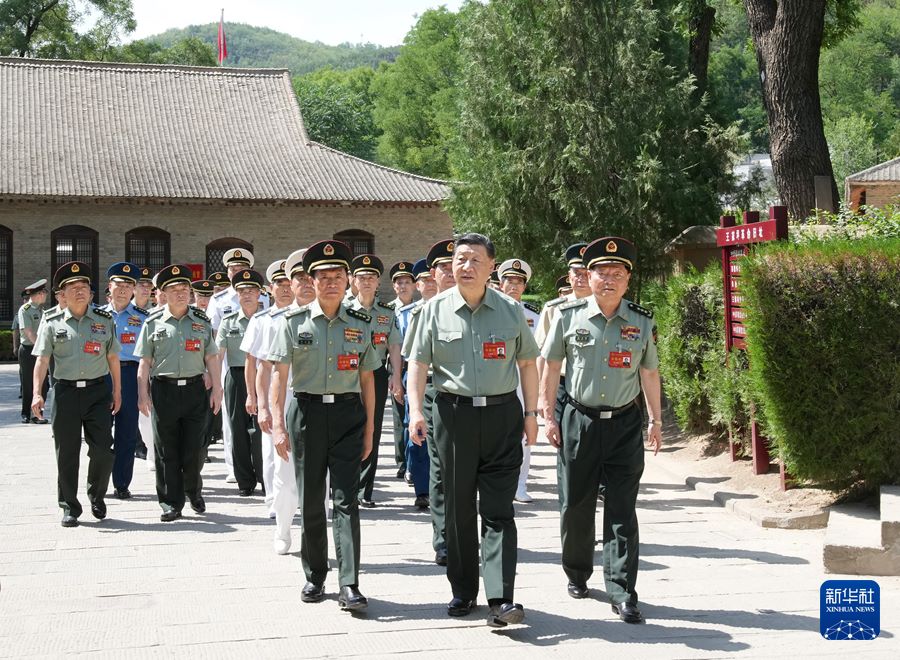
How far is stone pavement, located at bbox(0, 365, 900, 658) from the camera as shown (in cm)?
553

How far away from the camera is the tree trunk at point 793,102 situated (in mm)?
14336

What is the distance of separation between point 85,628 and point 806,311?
557 centimetres

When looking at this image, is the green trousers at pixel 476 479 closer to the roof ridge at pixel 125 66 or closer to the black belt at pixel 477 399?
the black belt at pixel 477 399

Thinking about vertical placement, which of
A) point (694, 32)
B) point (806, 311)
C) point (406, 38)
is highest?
point (406, 38)

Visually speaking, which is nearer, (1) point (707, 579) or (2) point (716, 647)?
(2) point (716, 647)

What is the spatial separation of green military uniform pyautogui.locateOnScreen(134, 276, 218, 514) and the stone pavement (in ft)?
1.27

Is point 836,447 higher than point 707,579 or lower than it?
higher

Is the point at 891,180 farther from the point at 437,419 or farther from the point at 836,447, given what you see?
the point at 437,419

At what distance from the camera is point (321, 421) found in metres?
6.32

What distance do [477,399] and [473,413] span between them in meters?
0.08

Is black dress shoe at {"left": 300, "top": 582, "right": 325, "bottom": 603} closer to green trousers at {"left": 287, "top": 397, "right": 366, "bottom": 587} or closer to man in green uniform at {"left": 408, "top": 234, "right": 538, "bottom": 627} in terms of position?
green trousers at {"left": 287, "top": 397, "right": 366, "bottom": 587}

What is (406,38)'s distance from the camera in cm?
6556

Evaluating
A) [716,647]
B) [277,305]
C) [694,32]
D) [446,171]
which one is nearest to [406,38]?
[446,171]

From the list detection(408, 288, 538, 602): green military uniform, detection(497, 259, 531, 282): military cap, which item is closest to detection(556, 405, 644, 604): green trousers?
detection(408, 288, 538, 602): green military uniform
